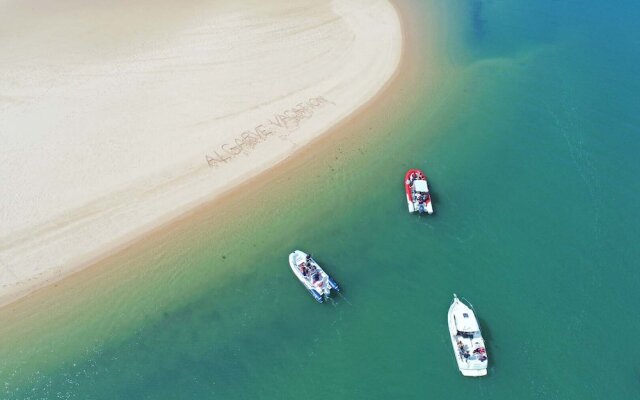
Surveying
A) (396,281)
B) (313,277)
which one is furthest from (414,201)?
(313,277)

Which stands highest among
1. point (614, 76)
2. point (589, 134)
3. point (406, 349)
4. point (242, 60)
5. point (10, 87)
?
point (10, 87)

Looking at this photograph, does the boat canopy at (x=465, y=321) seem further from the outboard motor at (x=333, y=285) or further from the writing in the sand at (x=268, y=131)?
the writing in the sand at (x=268, y=131)

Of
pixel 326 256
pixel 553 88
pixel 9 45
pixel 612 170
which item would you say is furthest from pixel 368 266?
pixel 9 45

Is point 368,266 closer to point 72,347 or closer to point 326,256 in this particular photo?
→ point 326,256

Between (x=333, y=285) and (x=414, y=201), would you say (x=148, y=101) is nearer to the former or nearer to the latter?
(x=333, y=285)

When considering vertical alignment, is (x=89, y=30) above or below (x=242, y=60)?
above

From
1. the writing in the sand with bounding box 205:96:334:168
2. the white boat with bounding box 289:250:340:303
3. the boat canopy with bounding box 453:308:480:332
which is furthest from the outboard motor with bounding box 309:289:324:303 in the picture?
the writing in the sand with bounding box 205:96:334:168

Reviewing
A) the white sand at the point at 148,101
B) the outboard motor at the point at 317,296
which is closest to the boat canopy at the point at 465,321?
the outboard motor at the point at 317,296
